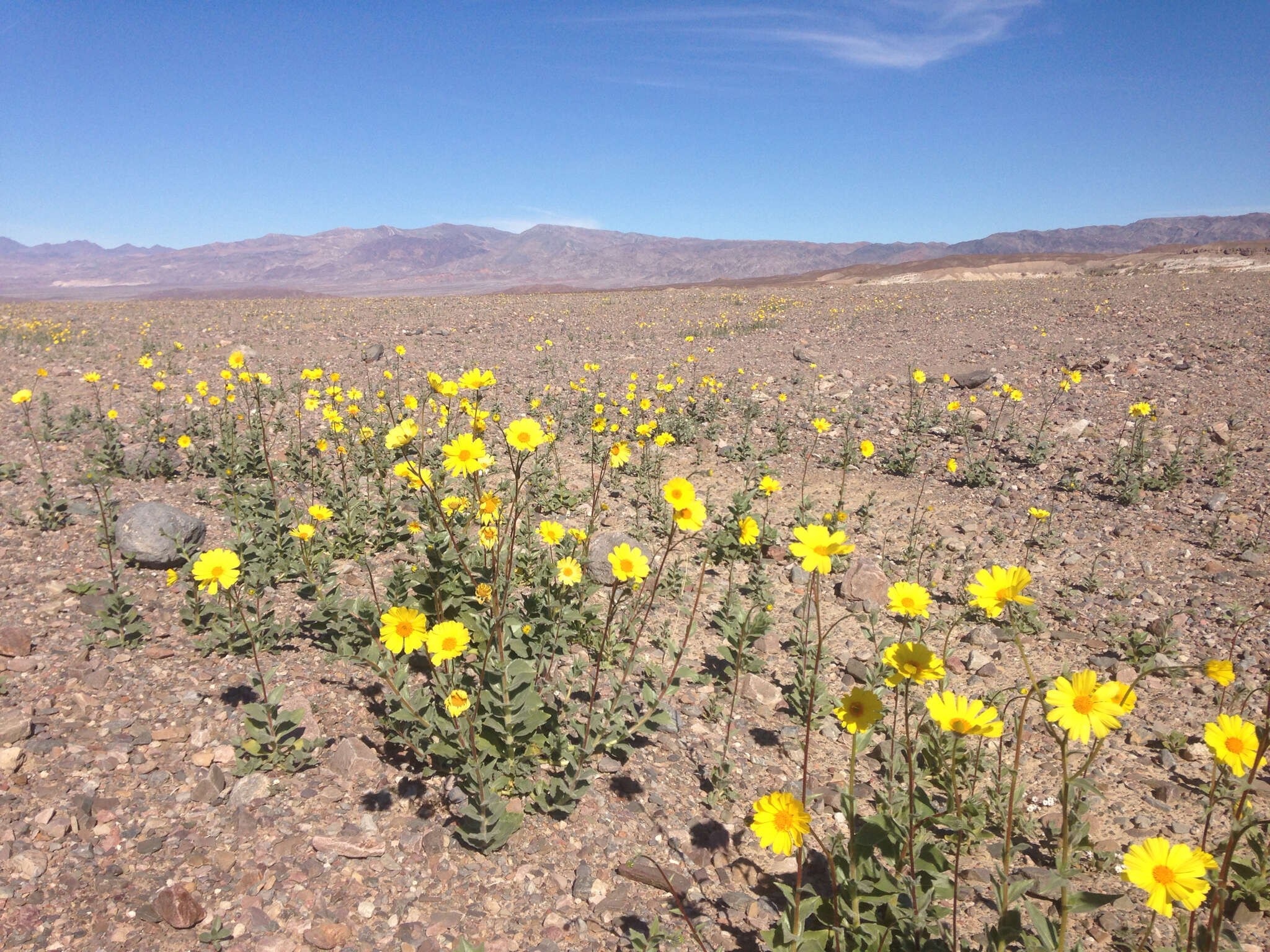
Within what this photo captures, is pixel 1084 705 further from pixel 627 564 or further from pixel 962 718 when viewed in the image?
pixel 627 564

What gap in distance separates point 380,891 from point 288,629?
181 centimetres

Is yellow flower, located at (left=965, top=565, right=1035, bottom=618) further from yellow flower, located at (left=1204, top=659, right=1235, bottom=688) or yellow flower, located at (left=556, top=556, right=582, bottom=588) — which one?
yellow flower, located at (left=556, top=556, right=582, bottom=588)

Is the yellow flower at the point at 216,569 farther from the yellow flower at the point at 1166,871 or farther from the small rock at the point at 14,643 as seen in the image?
the yellow flower at the point at 1166,871

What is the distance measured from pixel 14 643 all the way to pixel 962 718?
472 centimetres

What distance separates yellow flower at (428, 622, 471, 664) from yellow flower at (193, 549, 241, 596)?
1192 mm

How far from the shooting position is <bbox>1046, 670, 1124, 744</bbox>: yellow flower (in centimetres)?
180

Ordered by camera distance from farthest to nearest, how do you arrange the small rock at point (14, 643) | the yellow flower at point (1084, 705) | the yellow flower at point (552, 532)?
the yellow flower at point (552, 532) → the small rock at point (14, 643) → the yellow flower at point (1084, 705)

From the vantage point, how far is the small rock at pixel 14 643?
343 centimetres

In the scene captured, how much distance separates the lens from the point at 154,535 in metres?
4.50

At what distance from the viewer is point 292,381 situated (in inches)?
452

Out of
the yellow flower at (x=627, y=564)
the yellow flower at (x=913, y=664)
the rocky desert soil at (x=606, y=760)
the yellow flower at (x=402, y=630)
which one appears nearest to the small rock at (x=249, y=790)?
the rocky desert soil at (x=606, y=760)

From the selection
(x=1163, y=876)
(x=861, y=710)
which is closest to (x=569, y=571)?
(x=861, y=710)

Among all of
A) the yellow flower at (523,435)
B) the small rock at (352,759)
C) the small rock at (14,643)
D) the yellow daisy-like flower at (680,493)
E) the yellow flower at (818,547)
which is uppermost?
the yellow flower at (523,435)

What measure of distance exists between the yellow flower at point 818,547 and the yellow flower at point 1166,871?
3.53ft
